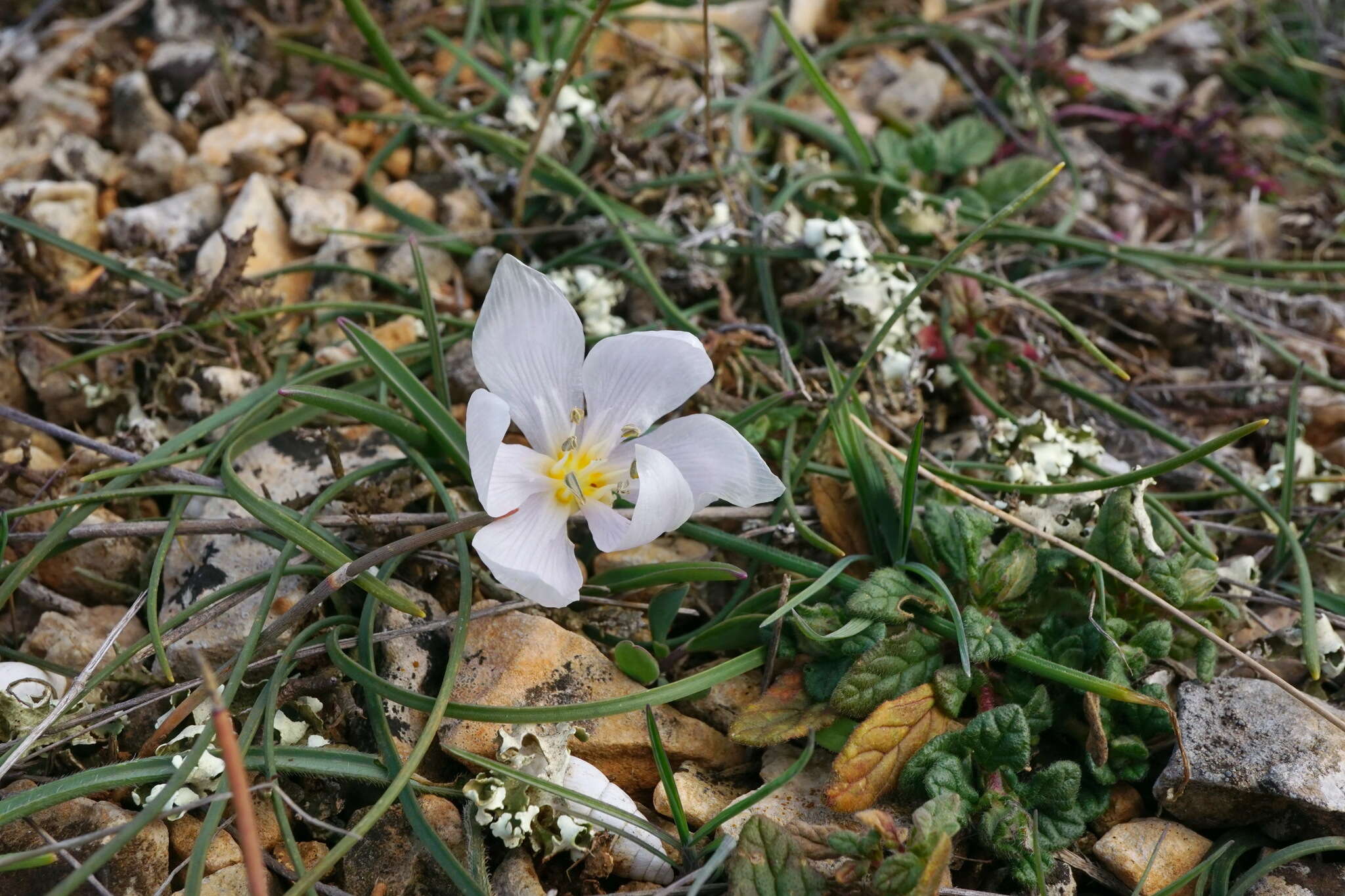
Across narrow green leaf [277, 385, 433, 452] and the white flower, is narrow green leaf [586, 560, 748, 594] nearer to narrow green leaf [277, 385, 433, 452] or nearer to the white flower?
the white flower

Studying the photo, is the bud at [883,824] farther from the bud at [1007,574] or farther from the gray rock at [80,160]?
the gray rock at [80,160]

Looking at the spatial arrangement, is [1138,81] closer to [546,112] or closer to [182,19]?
[546,112]

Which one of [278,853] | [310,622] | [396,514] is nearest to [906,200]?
[396,514]

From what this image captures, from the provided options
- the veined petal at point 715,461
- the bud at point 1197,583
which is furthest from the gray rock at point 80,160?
the bud at point 1197,583

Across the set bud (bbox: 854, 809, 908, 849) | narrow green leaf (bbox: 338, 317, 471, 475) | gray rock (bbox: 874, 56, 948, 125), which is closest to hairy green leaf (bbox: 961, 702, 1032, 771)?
bud (bbox: 854, 809, 908, 849)

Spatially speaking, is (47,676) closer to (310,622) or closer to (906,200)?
(310,622)

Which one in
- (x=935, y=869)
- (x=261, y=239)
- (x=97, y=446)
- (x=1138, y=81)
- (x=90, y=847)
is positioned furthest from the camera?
(x=1138, y=81)

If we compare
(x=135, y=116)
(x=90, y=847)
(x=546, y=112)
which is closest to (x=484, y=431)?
(x=90, y=847)
